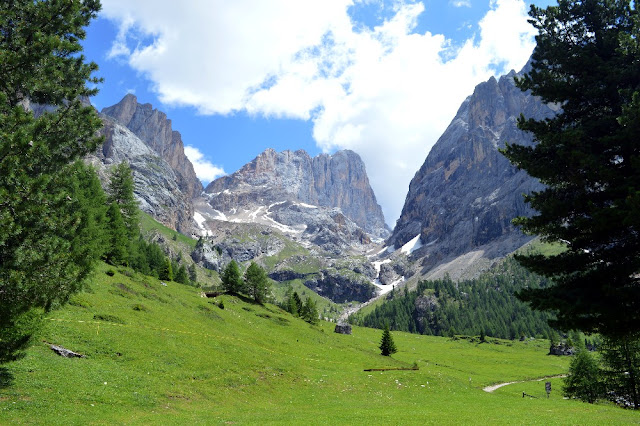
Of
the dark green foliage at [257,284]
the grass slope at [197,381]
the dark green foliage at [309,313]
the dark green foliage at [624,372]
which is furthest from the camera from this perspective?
the dark green foliage at [309,313]

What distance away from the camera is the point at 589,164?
14492mm

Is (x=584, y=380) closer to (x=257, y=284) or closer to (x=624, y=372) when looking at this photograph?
(x=624, y=372)

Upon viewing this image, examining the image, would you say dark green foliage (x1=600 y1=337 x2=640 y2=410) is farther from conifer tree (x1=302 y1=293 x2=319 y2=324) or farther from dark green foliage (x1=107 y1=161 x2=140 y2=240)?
dark green foliage (x1=107 y1=161 x2=140 y2=240)

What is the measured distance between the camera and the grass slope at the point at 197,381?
21531 millimetres

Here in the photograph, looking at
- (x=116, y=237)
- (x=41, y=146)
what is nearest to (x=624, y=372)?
(x=41, y=146)

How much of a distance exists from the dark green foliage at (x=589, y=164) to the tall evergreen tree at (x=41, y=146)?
18757 millimetres

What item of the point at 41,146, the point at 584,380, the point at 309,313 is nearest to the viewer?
the point at 41,146

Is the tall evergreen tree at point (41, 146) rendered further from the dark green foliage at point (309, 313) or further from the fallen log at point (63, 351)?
the dark green foliage at point (309, 313)

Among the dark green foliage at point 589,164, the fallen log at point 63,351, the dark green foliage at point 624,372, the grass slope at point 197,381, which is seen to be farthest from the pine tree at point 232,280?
the dark green foliage at point 589,164

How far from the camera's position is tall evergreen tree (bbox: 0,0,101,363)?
1105cm

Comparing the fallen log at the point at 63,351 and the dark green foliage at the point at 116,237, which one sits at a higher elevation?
the dark green foliage at the point at 116,237

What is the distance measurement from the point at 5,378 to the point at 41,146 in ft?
55.6

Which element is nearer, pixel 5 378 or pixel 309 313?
pixel 5 378

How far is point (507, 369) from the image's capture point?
10031 cm
